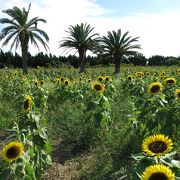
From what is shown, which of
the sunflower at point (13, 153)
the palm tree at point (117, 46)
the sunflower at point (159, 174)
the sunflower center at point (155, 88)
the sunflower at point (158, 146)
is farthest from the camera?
the palm tree at point (117, 46)

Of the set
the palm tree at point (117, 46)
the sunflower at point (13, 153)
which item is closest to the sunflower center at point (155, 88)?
the sunflower at point (13, 153)

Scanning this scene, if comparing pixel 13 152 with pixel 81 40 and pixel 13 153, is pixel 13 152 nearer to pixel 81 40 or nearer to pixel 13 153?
pixel 13 153

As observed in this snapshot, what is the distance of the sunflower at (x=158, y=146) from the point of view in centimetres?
Answer: 258

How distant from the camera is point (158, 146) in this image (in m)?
2.63

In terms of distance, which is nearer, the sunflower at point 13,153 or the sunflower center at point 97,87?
the sunflower at point 13,153

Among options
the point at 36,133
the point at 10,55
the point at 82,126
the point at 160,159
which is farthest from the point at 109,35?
the point at 160,159

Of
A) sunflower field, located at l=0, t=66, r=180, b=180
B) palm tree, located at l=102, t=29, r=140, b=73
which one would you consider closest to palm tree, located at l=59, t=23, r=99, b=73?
palm tree, located at l=102, t=29, r=140, b=73

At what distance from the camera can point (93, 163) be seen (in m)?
5.42

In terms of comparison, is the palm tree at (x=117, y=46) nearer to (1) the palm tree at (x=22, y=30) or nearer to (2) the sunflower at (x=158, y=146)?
(1) the palm tree at (x=22, y=30)

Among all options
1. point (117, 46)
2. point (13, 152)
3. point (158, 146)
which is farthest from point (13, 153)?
point (117, 46)

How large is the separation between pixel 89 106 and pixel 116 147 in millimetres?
1327

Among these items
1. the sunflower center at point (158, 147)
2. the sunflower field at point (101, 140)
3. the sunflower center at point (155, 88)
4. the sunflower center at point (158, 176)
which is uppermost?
the sunflower center at point (155, 88)

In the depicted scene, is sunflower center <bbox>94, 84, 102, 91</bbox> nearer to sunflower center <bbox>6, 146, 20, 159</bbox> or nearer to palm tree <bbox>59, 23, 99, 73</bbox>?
sunflower center <bbox>6, 146, 20, 159</bbox>

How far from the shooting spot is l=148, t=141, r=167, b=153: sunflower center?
2.60 meters
